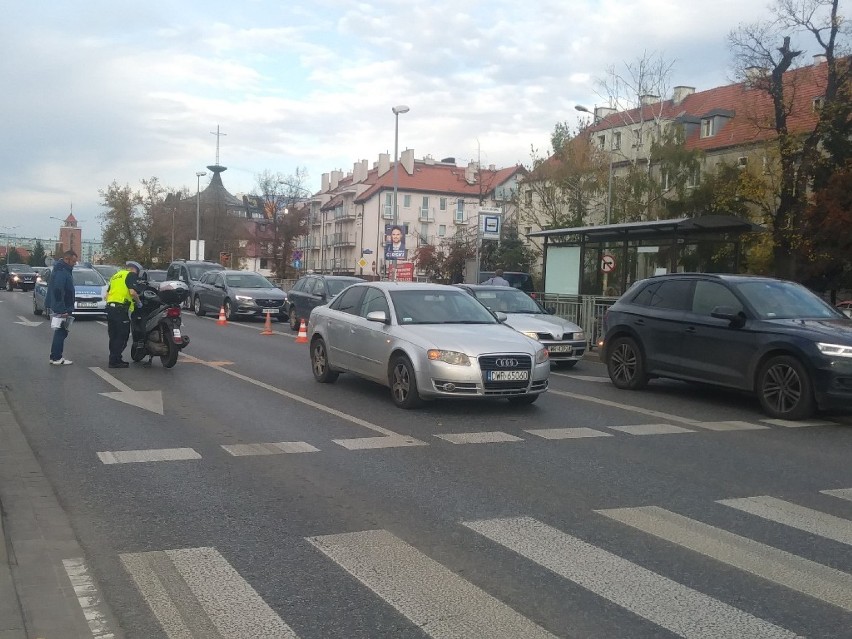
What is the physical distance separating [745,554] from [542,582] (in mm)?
1401

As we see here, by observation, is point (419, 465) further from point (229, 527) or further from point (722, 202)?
point (722, 202)

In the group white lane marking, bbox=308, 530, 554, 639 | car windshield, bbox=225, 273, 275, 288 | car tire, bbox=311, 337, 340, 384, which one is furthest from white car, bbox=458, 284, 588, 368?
car windshield, bbox=225, 273, 275, 288

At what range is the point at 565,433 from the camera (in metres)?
9.65

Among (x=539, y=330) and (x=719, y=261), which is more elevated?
(x=719, y=261)

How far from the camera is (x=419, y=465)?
7.85 metres

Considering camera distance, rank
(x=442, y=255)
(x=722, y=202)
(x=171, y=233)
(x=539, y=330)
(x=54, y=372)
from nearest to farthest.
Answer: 1. (x=54, y=372)
2. (x=539, y=330)
3. (x=722, y=202)
4. (x=442, y=255)
5. (x=171, y=233)

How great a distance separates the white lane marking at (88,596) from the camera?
4.16 m

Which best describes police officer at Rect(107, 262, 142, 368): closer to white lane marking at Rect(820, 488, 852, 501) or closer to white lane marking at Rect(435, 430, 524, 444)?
white lane marking at Rect(435, 430, 524, 444)

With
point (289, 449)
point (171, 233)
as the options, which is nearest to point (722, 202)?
point (289, 449)

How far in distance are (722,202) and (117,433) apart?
124 ft

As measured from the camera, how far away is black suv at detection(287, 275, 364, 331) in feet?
84.7

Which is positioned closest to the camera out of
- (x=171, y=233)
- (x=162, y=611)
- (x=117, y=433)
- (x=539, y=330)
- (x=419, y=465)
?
(x=162, y=611)

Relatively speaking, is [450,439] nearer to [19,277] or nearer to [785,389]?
[785,389]

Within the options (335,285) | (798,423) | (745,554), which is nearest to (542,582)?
(745,554)
